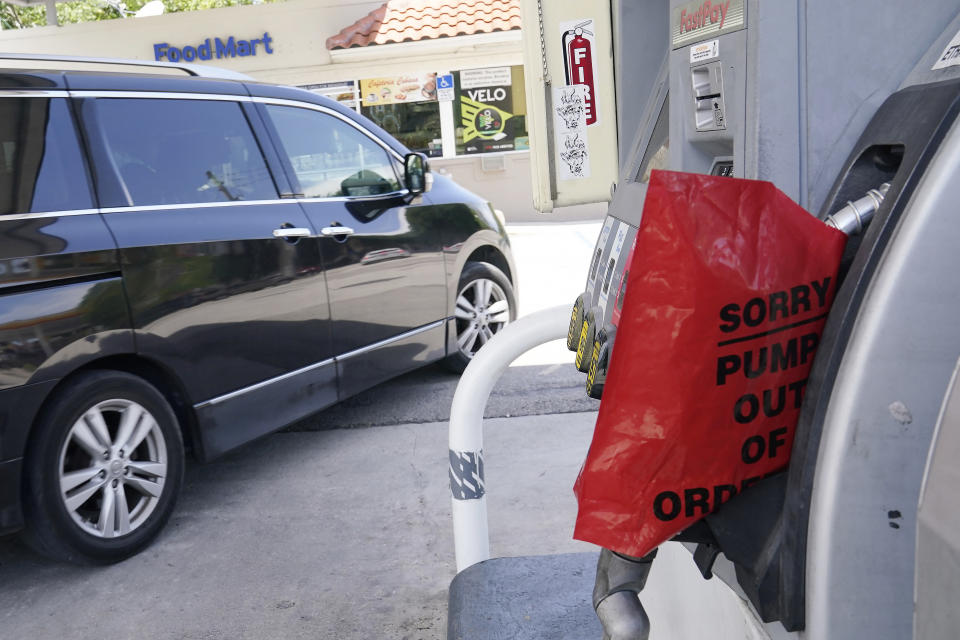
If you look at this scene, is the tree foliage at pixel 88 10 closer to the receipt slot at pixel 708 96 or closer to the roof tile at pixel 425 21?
the roof tile at pixel 425 21

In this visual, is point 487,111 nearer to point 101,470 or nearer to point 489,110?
point 489,110

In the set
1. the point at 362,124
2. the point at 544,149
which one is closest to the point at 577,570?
the point at 544,149

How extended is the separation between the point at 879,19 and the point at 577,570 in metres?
2.09

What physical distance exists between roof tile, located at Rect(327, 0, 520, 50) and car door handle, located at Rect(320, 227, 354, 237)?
410 inches

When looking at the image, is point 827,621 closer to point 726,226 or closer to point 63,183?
point 726,226

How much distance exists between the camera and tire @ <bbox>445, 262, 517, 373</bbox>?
19.1ft

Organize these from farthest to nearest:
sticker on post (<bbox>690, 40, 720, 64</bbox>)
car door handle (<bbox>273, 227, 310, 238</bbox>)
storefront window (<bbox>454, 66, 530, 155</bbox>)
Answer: storefront window (<bbox>454, 66, 530, 155</bbox>) → car door handle (<bbox>273, 227, 310, 238</bbox>) → sticker on post (<bbox>690, 40, 720, 64</bbox>)

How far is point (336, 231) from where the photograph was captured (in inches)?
188

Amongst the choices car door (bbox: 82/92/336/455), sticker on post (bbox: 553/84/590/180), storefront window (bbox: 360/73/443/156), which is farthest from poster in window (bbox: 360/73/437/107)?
sticker on post (bbox: 553/84/590/180)

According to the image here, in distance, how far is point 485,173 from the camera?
15.5 m

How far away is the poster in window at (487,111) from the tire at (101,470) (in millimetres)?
11828

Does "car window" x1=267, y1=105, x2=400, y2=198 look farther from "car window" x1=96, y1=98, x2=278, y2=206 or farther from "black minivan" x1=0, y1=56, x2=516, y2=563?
"car window" x1=96, y1=98, x2=278, y2=206

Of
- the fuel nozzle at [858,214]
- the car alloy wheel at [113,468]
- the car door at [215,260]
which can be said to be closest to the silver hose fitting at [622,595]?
the fuel nozzle at [858,214]

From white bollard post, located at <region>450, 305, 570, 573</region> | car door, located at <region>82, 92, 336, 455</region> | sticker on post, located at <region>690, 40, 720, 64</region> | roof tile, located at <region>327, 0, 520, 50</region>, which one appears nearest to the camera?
sticker on post, located at <region>690, 40, 720, 64</region>
